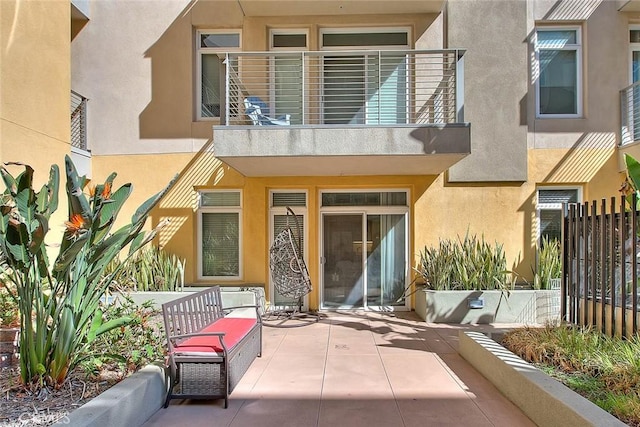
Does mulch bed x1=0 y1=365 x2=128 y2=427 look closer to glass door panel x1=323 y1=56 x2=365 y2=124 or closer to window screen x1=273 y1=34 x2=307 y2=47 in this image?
glass door panel x1=323 y1=56 x2=365 y2=124

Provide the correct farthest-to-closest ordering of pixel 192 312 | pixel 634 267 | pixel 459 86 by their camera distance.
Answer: pixel 459 86, pixel 192 312, pixel 634 267

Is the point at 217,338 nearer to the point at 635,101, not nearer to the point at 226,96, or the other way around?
the point at 226,96

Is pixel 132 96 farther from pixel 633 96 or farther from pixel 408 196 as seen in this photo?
pixel 633 96

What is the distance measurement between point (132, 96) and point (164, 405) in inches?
296

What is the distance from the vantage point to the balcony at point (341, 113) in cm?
757

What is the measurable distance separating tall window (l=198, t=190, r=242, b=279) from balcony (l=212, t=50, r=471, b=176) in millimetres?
1072

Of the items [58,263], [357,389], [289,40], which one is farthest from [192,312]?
[289,40]

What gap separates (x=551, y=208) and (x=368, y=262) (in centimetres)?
426

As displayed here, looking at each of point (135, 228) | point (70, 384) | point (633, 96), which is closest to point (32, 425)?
point (70, 384)

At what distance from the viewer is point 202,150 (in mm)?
9750

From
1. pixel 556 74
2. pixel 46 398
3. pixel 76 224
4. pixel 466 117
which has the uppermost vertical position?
pixel 556 74

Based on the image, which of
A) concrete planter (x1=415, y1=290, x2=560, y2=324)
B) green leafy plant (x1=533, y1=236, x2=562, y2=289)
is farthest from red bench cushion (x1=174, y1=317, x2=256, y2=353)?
green leafy plant (x1=533, y1=236, x2=562, y2=289)

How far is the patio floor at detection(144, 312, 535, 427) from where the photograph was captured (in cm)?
434

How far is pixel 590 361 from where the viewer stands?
465cm
